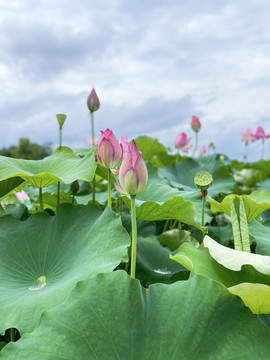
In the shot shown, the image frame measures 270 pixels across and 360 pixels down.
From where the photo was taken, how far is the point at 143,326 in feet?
1.94

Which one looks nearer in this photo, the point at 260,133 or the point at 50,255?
the point at 50,255

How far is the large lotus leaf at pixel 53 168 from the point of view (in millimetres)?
965

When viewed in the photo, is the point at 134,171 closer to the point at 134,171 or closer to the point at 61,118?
the point at 134,171

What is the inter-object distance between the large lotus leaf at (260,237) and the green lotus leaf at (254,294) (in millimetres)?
205

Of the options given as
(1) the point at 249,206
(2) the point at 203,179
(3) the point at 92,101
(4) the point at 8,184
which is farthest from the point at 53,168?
(1) the point at 249,206

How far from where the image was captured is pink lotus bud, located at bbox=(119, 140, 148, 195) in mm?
676

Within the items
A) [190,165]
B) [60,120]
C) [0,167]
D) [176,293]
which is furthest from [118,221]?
[190,165]

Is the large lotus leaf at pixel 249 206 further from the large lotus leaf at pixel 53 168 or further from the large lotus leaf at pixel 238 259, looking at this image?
the large lotus leaf at pixel 53 168

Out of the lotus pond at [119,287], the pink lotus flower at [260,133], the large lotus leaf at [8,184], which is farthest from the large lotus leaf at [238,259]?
the pink lotus flower at [260,133]

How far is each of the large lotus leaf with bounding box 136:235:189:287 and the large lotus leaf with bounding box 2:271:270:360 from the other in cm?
37

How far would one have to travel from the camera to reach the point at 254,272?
73 centimetres

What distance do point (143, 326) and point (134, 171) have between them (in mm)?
270

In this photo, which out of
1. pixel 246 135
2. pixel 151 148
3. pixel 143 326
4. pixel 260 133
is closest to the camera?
pixel 143 326

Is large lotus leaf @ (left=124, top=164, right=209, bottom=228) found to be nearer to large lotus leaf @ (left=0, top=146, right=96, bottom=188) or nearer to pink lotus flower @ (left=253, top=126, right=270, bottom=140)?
large lotus leaf @ (left=0, top=146, right=96, bottom=188)
